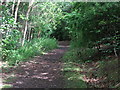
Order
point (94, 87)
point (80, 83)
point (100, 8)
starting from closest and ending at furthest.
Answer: point (94, 87) → point (80, 83) → point (100, 8)

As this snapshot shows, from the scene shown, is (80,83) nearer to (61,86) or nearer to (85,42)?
(61,86)

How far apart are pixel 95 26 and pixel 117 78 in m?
2.88

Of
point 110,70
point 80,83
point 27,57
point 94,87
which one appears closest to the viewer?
point 94,87

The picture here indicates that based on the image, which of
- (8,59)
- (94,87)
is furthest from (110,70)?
(8,59)

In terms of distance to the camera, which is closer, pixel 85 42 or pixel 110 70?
pixel 110 70

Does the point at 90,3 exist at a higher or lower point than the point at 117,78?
higher

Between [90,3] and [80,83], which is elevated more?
[90,3]

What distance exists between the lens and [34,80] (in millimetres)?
6148

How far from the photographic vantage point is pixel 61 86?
17.5 ft

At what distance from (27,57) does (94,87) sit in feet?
20.4

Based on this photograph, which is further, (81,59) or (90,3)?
(81,59)

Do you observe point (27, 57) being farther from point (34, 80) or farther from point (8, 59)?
point (34, 80)

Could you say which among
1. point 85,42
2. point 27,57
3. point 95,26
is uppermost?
point 95,26

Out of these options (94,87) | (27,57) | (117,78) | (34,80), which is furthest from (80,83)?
(27,57)
